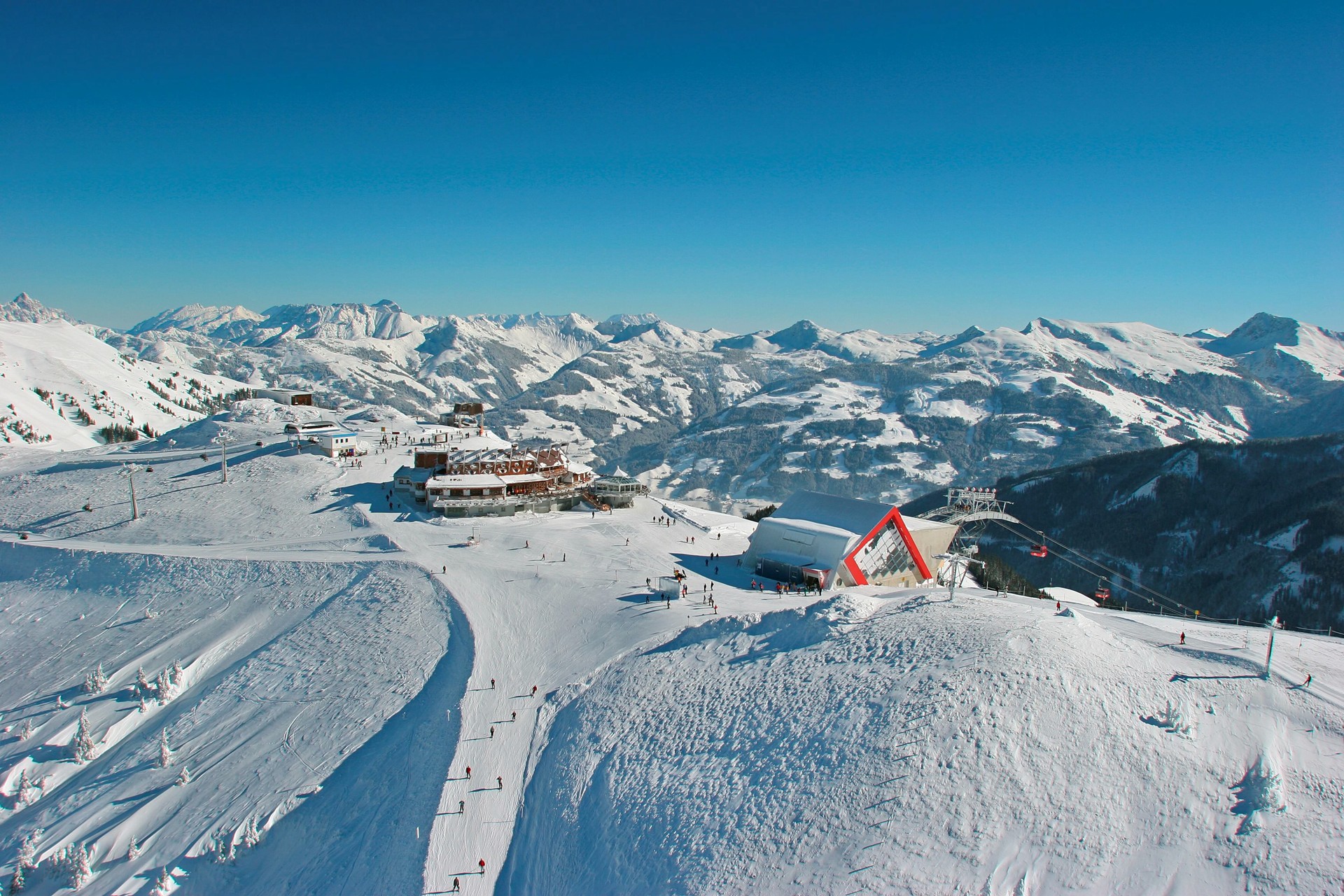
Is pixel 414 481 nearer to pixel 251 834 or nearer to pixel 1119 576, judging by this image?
pixel 251 834

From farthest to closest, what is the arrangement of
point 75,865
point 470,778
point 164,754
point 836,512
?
1. point 836,512
2. point 164,754
3. point 75,865
4. point 470,778

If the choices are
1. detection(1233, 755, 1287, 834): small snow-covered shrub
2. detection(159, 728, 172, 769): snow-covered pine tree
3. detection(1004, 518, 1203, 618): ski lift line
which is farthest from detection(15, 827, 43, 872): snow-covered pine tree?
detection(1004, 518, 1203, 618): ski lift line

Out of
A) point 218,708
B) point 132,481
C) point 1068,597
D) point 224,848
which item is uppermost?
point 132,481

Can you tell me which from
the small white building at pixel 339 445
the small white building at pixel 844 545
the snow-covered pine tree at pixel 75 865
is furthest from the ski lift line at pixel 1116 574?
the snow-covered pine tree at pixel 75 865

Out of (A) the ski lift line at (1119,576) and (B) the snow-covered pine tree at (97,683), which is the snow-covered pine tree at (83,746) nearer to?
(B) the snow-covered pine tree at (97,683)

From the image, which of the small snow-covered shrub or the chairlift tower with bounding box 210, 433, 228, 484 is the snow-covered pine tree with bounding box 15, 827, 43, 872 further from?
the chairlift tower with bounding box 210, 433, 228, 484

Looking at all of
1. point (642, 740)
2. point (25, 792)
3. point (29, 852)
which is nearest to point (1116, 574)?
point (642, 740)
